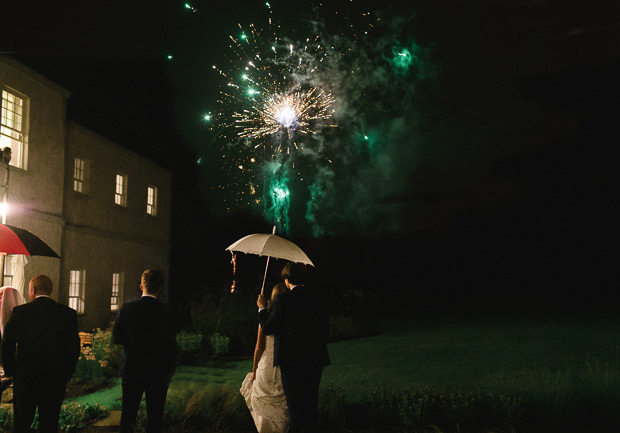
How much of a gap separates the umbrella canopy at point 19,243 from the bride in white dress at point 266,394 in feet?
10.3

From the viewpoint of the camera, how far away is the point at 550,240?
43.3m

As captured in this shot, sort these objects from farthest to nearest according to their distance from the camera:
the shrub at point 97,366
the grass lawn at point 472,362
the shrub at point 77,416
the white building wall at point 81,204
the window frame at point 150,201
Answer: the window frame at point 150,201 < the white building wall at point 81,204 < the shrub at point 97,366 < the grass lawn at point 472,362 < the shrub at point 77,416

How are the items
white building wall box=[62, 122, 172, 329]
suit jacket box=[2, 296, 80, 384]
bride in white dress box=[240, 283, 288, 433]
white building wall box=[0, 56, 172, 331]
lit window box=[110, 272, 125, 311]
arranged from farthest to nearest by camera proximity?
lit window box=[110, 272, 125, 311] → white building wall box=[62, 122, 172, 329] → white building wall box=[0, 56, 172, 331] → bride in white dress box=[240, 283, 288, 433] → suit jacket box=[2, 296, 80, 384]

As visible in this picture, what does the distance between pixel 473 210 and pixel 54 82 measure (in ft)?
120

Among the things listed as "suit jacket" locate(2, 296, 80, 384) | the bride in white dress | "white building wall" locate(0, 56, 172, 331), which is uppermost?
"white building wall" locate(0, 56, 172, 331)

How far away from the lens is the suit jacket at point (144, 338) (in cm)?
567

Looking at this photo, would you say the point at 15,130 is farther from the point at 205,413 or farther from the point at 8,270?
the point at 205,413

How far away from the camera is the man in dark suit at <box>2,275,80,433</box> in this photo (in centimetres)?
564

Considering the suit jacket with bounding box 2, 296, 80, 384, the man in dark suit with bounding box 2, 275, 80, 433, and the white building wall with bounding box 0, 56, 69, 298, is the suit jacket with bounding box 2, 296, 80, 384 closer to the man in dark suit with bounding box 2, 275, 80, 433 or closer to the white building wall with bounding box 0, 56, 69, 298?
the man in dark suit with bounding box 2, 275, 80, 433

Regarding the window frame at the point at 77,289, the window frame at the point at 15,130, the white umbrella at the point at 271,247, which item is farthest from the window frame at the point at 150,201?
the white umbrella at the point at 271,247

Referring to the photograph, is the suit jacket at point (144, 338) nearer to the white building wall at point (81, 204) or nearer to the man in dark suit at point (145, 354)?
the man in dark suit at point (145, 354)

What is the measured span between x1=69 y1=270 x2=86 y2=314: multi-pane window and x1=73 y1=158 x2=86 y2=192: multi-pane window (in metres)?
2.50

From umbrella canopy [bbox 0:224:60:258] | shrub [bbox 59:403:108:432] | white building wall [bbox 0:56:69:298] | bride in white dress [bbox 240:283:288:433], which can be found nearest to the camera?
bride in white dress [bbox 240:283:288:433]

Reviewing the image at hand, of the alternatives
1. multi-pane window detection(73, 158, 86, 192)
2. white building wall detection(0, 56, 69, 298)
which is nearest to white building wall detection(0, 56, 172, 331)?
white building wall detection(0, 56, 69, 298)
